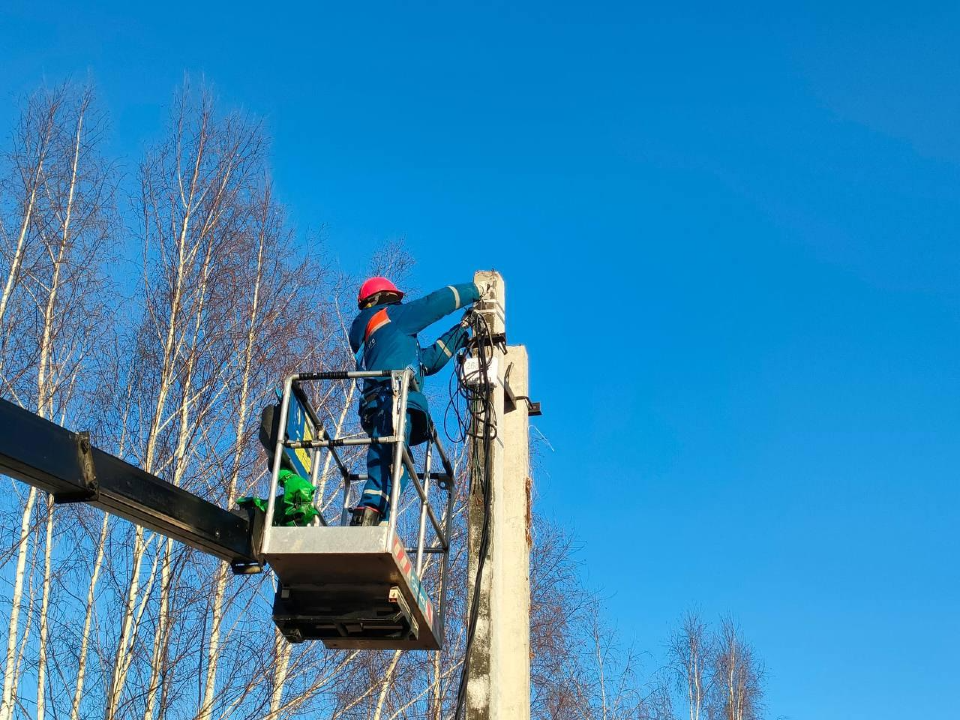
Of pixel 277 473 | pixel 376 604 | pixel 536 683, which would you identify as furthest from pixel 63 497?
pixel 536 683

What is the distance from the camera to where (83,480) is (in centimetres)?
430

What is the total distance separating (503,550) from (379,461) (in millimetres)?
967

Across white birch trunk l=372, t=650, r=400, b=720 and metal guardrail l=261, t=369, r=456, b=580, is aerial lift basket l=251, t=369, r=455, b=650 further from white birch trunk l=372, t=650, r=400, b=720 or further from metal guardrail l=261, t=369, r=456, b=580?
white birch trunk l=372, t=650, r=400, b=720

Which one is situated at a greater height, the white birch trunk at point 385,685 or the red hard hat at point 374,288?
the red hard hat at point 374,288

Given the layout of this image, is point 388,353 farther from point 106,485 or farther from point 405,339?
point 106,485

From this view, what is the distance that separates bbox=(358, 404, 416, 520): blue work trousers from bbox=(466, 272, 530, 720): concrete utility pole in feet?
2.07

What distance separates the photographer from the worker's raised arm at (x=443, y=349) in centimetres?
611

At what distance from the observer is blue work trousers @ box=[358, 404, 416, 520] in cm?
528

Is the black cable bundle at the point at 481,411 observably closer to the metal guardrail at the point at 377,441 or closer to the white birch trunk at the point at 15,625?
the metal guardrail at the point at 377,441

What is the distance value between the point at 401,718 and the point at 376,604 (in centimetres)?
830

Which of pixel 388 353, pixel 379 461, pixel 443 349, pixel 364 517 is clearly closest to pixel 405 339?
pixel 388 353

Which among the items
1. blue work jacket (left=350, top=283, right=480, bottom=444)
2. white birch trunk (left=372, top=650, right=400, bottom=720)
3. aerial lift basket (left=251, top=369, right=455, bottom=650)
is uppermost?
blue work jacket (left=350, top=283, right=480, bottom=444)

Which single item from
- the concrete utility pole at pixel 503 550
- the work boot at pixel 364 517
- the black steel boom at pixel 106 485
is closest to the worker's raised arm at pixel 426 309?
the concrete utility pole at pixel 503 550

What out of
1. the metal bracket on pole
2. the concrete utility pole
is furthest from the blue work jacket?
the metal bracket on pole
